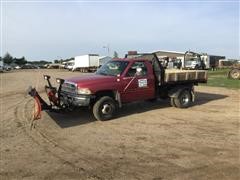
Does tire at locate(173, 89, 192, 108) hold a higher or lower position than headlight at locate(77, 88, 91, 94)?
lower

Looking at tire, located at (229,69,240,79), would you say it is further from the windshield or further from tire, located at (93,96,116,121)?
tire, located at (93,96,116,121)

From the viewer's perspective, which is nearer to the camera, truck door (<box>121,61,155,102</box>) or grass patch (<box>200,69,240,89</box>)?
truck door (<box>121,61,155,102</box>)

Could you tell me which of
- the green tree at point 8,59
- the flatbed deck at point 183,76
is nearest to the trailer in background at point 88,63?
the flatbed deck at point 183,76

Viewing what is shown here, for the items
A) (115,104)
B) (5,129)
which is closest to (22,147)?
(5,129)

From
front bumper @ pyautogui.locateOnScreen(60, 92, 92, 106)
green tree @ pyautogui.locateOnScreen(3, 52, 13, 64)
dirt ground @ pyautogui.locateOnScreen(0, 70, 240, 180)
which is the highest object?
green tree @ pyautogui.locateOnScreen(3, 52, 13, 64)

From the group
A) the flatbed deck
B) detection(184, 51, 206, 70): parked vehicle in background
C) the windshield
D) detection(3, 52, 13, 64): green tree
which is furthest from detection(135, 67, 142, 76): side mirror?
detection(3, 52, 13, 64): green tree

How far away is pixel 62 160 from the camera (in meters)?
7.02

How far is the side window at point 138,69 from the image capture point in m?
11.9

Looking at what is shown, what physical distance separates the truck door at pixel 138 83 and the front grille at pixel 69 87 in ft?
5.18

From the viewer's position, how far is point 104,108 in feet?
35.9

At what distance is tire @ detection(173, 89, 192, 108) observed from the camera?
1328 cm

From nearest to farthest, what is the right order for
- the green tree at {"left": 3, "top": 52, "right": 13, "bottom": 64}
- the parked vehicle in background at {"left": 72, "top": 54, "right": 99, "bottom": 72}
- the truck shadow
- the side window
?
1. the truck shadow
2. the side window
3. the parked vehicle in background at {"left": 72, "top": 54, "right": 99, "bottom": 72}
4. the green tree at {"left": 3, "top": 52, "right": 13, "bottom": 64}

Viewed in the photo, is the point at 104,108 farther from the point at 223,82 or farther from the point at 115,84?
the point at 223,82

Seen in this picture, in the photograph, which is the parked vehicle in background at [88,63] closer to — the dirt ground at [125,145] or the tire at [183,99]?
the tire at [183,99]
